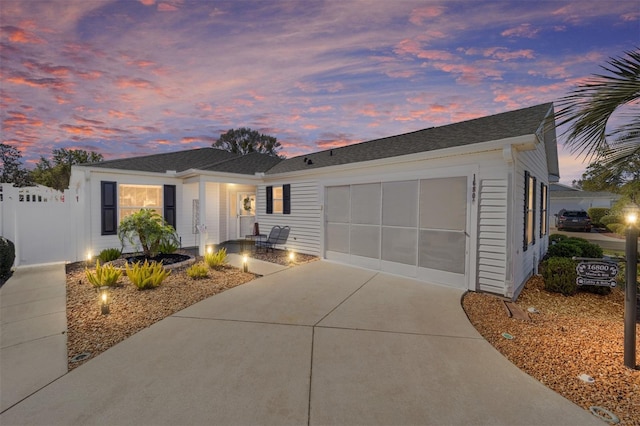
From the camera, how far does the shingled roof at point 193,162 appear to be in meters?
9.80

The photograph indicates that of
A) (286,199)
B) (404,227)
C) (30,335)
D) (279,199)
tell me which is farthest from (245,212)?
(30,335)

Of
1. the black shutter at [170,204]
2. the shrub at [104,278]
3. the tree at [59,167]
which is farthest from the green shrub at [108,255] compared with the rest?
the tree at [59,167]

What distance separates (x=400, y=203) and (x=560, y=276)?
364 centimetres

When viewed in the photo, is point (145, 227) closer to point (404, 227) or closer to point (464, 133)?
point (404, 227)

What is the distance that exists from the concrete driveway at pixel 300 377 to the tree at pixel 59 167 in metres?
34.1

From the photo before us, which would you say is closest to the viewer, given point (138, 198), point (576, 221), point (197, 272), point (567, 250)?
point (197, 272)

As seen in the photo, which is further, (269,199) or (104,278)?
(269,199)

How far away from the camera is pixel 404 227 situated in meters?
6.52

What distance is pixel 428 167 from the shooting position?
6.07 meters

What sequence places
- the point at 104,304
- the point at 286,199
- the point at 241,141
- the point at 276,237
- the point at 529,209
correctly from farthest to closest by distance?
the point at 241,141
the point at 276,237
the point at 286,199
the point at 529,209
the point at 104,304

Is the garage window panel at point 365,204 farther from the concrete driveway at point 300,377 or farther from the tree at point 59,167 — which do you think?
the tree at point 59,167

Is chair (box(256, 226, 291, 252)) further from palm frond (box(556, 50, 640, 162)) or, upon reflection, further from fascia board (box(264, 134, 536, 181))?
palm frond (box(556, 50, 640, 162))

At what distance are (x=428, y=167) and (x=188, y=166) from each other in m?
9.95

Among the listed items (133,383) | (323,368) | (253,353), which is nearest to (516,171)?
(323,368)
